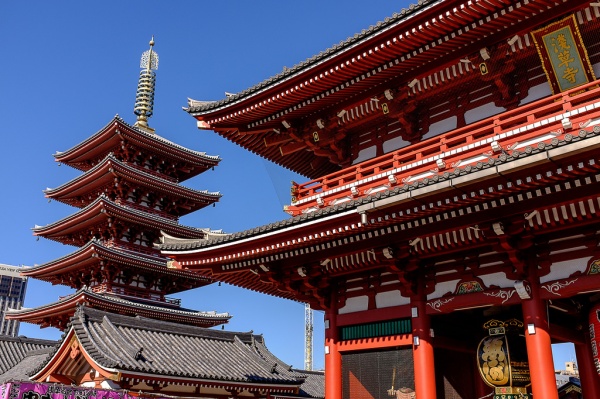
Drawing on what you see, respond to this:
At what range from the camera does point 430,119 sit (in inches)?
530

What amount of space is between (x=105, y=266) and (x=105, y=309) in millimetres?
2764

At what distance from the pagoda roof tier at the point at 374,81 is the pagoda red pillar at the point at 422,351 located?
4.37 metres

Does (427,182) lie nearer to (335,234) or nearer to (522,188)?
(522,188)

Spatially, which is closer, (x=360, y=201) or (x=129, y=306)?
(x=360, y=201)

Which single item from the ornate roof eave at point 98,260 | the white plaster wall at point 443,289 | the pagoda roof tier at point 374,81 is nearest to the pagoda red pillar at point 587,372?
→ the white plaster wall at point 443,289

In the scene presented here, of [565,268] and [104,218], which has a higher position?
[104,218]

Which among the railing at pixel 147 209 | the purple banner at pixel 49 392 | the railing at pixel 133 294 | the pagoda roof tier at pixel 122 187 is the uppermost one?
the pagoda roof tier at pixel 122 187

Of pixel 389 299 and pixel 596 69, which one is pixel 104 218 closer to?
pixel 389 299

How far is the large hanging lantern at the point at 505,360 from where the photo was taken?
10953 millimetres

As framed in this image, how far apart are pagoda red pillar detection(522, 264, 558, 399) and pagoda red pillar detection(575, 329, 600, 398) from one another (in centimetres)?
304

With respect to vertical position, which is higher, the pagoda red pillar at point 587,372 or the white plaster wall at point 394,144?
the white plaster wall at point 394,144

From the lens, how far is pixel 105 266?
106 feet

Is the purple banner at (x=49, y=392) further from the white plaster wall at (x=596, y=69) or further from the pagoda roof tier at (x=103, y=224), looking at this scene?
the pagoda roof tier at (x=103, y=224)

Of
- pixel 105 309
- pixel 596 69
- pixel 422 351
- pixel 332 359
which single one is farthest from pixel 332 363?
pixel 105 309
